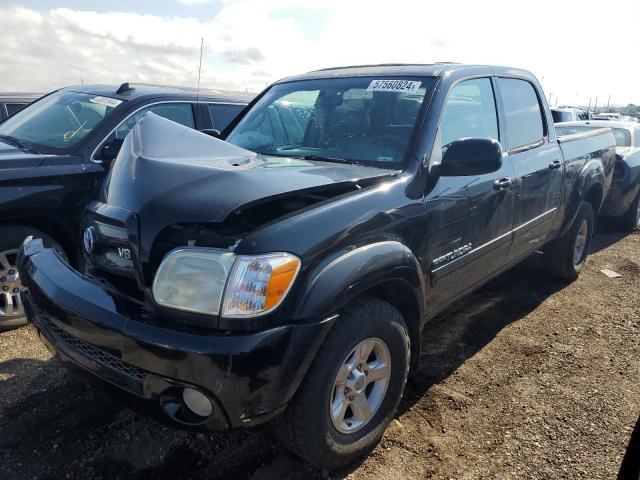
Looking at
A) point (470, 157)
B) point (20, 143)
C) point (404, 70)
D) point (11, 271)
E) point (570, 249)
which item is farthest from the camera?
point (570, 249)

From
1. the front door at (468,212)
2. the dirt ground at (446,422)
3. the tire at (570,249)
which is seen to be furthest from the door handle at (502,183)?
the tire at (570,249)

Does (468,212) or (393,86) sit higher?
(393,86)

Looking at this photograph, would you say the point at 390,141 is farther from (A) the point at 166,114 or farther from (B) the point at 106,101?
(B) the point at 106,101

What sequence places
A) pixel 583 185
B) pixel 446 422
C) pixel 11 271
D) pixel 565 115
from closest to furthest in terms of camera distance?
pixel 446 422
pixel 11 271
pixel 583 185
pixel 565 115

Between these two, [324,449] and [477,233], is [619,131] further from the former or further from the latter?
[324,449]

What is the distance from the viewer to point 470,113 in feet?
10.7

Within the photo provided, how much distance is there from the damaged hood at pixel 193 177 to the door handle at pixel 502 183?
1.00 metres

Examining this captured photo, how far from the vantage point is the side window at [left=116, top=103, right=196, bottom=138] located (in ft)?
13.6

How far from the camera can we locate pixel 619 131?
7969mm

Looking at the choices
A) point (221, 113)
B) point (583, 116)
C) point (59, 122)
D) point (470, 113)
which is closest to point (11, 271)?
point (59, 122)

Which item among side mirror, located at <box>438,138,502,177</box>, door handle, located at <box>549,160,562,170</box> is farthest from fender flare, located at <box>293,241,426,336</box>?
door handle, located at <box>549,160,562,170</box>

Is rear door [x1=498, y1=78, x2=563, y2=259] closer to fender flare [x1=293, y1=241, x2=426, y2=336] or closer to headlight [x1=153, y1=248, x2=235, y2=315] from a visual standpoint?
fender flare [x1=293, y1=241, x2=426, y2=336]

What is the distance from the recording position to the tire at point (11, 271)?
140 inches

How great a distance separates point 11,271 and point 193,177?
7.73 feet
